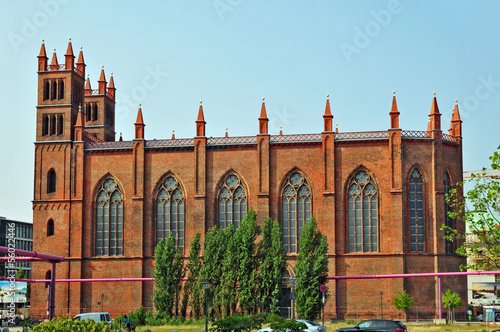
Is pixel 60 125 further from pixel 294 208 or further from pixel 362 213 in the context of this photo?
pixel 362 213

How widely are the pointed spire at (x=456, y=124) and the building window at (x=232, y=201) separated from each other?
19.5m

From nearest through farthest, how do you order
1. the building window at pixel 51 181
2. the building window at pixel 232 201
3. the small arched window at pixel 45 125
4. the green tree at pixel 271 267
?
1. the green tree at pixel 271 267
2. the building window at pixel 232 201
3. the building window at pixel 51 181
4. the small arched window at pixel 45 125

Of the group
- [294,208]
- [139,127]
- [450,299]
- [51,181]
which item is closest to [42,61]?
[51,181]

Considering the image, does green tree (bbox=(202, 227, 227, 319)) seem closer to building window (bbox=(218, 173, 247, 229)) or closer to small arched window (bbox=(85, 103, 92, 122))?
building window (bbox=(218, 173, 247, 229))

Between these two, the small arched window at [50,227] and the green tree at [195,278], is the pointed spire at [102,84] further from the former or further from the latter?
the green tree at [195,278]

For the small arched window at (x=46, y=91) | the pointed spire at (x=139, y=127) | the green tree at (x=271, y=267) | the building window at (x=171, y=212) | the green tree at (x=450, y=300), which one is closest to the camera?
the green tree at (x=271, y=267)

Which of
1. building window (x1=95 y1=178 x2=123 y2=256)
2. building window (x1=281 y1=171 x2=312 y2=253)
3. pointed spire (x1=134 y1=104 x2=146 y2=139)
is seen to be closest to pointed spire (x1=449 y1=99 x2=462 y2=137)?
building window (x1=281 y1=171 x2=312 y2=253)

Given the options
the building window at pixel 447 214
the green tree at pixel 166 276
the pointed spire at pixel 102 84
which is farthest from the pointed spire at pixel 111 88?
the building window at pixel 447 214

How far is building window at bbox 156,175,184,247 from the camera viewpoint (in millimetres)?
66062

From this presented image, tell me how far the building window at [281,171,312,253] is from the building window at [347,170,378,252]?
12.1ft

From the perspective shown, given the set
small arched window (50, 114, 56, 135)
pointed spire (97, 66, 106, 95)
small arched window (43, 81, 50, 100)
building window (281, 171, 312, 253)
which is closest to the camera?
building window (281, 171, 312, 253)

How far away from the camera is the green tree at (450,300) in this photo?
60.2m

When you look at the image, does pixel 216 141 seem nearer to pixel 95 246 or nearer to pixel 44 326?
pixel 95 246

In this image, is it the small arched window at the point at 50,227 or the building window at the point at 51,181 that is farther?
the building window at the point at 51,181
